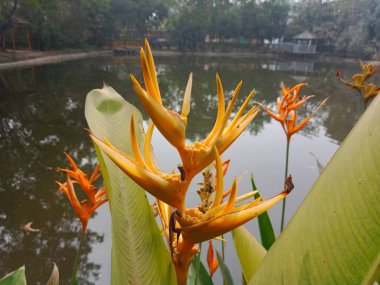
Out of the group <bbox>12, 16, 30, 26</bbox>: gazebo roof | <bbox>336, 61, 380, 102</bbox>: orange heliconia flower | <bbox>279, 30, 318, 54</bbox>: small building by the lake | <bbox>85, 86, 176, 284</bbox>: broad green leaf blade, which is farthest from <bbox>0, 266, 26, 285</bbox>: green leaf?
<bbox>279, 30, 318, 54</bbox>: small building by the lake

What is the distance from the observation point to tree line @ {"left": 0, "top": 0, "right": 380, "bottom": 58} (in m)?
15.5

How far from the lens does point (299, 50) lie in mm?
21625

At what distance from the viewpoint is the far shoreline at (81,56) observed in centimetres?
1201

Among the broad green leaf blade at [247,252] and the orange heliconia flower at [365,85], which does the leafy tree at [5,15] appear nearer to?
the orange heliconia flower at [365,85]

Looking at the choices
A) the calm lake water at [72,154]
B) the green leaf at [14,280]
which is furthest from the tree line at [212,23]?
the green leaf at [14,280]

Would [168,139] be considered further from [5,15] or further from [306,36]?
[306,36]

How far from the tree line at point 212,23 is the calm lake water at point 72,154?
24.0 feet

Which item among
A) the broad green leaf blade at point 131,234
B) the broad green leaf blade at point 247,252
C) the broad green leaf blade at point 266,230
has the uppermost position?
the broad green leaf blade at point 131,234

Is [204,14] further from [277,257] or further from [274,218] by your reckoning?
[277,257]

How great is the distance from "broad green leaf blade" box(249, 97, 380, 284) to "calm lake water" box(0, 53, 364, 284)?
41cm

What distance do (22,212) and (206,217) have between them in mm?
2949

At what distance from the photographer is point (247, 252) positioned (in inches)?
22.8

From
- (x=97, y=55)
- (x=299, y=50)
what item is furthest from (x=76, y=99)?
(x=299, y=50)

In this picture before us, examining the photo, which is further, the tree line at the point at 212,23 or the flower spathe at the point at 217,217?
the tree line at the point at 212,23
